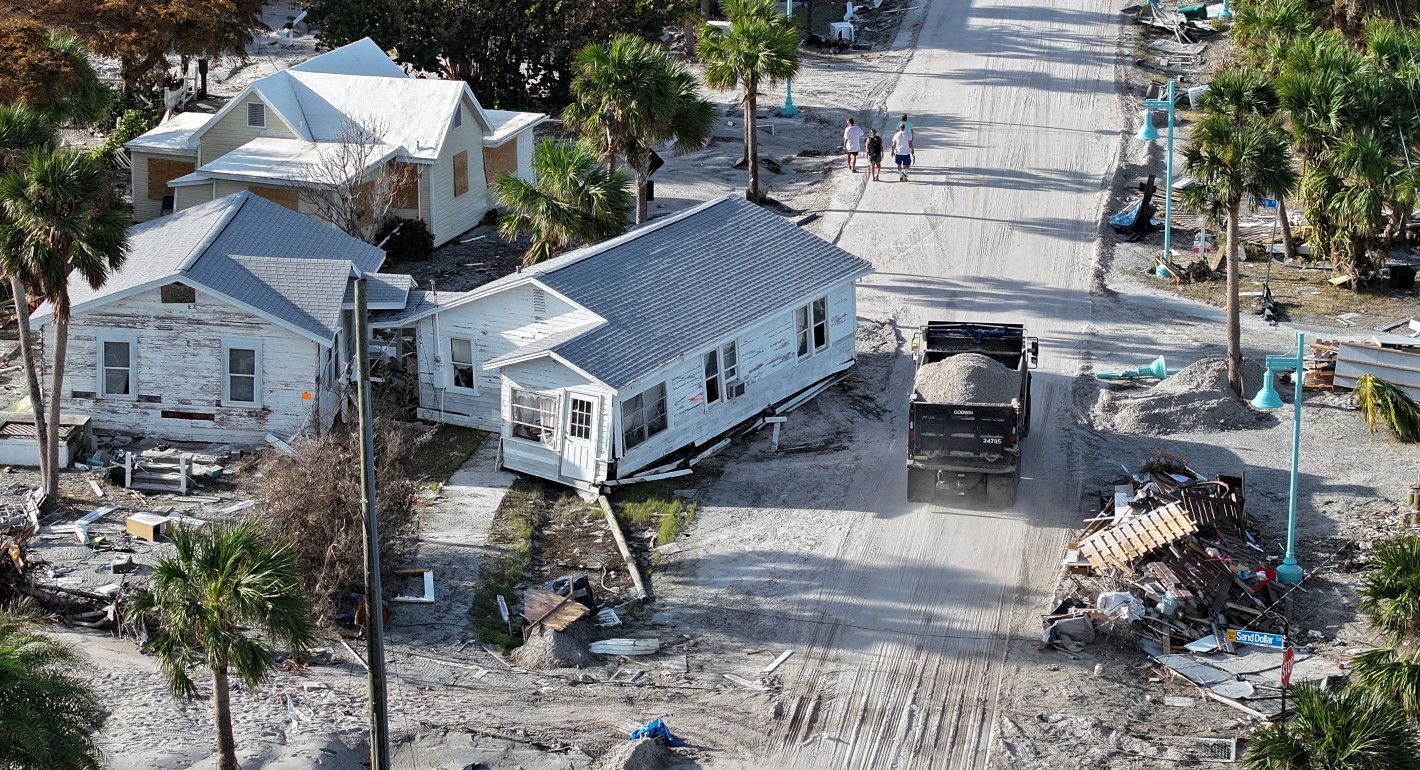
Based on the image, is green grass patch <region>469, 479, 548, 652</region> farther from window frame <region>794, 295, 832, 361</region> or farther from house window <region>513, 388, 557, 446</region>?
window frame <region>794, 295, 832, 361</region>

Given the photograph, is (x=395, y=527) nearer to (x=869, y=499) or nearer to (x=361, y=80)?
(x=869, y=499)

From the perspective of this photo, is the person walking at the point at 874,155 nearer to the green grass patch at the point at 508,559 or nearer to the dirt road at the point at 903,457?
the dirt road at the point at 903,457

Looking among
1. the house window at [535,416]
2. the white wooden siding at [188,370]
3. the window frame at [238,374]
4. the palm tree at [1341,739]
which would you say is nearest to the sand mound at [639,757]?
the palm tree at [1341,739]

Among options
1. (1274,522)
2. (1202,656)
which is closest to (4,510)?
(1202,656)

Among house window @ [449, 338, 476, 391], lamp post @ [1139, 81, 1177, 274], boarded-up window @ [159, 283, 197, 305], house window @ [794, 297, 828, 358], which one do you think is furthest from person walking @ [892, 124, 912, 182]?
boarded-up window @ [159, 283, 197, 305]

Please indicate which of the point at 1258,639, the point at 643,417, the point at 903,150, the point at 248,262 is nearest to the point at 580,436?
the point at 643,417
